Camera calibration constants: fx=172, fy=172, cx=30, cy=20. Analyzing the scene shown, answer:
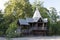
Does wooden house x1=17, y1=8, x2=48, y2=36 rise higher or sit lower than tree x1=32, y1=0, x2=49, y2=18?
lower

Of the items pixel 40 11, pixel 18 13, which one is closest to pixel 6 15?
pixel 18 13

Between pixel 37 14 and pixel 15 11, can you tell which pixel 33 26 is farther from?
pixel 15 11

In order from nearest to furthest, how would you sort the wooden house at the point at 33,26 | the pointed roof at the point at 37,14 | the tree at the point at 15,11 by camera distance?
the wooden house at the point at 33,26, the tree at the point at 15,11, the pointed roof at the point at 37,14

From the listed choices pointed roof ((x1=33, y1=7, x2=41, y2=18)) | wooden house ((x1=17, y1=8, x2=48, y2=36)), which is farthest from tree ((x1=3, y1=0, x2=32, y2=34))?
wooden house ((x1=17, y1=8, x2=48, y2=36))

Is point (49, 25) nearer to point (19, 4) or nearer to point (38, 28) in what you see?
point (38, 28)

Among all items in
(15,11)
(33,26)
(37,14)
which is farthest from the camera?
(15,11)

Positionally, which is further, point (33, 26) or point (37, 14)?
point (37, 14)

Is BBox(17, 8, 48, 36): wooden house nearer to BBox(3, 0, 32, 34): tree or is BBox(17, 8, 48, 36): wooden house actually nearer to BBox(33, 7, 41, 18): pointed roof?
BBox(33, 7, 41, 18): pointed roof

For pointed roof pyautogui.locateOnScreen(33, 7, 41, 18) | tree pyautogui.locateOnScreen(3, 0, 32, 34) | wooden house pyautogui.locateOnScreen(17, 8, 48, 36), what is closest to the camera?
wooden house pyautogui.locateOnScreen(17, 8, 48, 36)

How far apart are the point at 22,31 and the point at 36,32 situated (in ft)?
9.00

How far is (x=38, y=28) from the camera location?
33531mm

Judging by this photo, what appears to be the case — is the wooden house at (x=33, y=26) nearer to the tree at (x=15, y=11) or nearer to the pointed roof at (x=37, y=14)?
the pointed roof at (x=37, y=14)

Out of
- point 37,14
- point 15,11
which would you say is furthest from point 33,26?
point 15,11

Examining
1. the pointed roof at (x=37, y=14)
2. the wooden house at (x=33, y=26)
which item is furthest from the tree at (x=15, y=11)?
the wooden house at (x=33, y=26)
